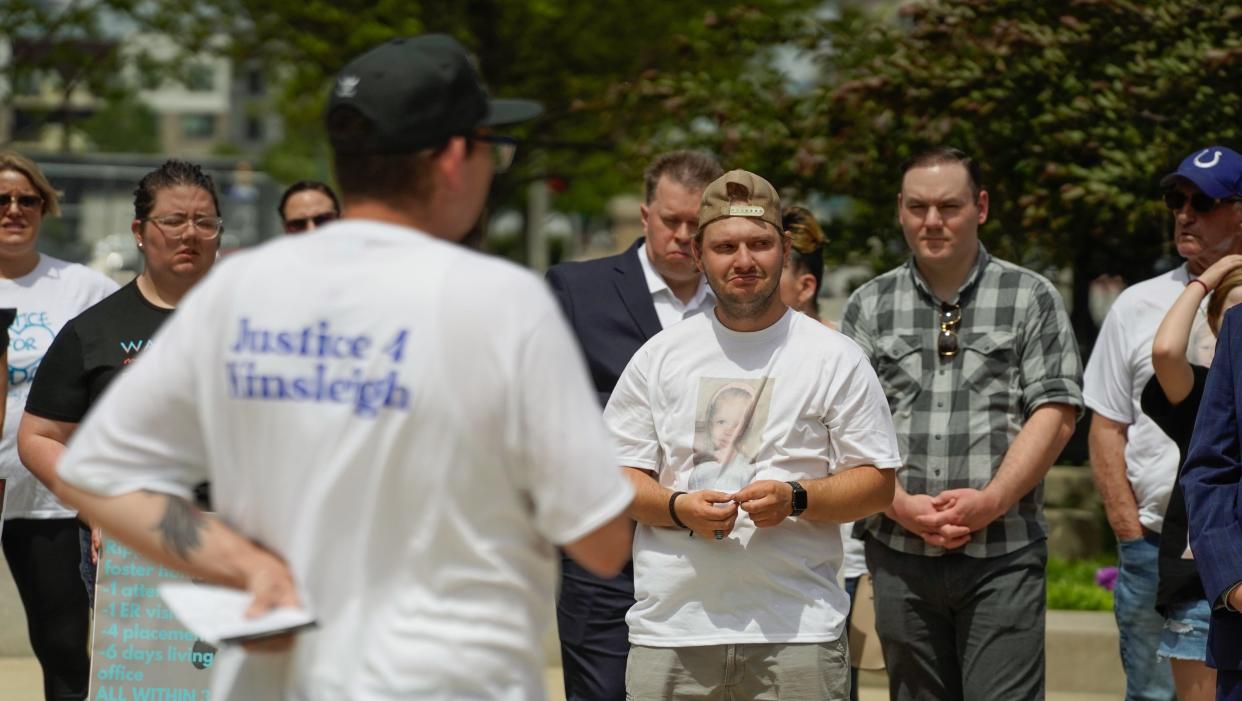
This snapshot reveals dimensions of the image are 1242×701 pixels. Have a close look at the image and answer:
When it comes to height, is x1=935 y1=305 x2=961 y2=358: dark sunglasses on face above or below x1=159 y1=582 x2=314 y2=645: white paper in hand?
above

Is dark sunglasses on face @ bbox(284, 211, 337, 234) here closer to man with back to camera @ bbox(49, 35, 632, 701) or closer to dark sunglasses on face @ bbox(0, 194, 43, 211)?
dark sunglasses on face @ bbox(0, 194, 43, 211)

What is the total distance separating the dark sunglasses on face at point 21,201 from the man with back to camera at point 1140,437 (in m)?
4.13

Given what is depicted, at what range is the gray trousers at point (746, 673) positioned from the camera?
4.70m

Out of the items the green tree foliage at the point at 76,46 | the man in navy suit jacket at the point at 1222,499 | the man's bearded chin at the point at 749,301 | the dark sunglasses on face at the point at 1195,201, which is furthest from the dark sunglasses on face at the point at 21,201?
the green tree foliage at the point at 76,46

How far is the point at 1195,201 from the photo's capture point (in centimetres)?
585

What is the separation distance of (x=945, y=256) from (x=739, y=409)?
49.6 inches

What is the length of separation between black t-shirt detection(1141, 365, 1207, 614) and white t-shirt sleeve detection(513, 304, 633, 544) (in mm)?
3185

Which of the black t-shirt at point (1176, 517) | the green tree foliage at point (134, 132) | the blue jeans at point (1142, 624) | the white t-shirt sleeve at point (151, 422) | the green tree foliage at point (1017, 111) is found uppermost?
the green tree foliage at point (134, 132)

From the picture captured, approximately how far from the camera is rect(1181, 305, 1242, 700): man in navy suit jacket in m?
4.20

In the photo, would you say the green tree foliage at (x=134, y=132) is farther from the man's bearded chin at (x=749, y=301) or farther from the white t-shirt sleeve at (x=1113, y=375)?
the man's bearded chin at (x=749, y=301)

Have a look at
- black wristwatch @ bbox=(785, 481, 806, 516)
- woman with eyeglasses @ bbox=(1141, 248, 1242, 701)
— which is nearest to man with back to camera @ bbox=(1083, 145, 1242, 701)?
woman with eyeglasses @ bbox=(1141, 248, 1242, 701)

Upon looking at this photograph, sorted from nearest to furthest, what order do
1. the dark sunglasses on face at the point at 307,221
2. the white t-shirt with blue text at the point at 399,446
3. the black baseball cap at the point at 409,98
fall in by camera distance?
1. the white t-shirt with blue text at the point at 399,446
2. the black baseball cap at the point at 409,98
3. the dark sunglasses on face at the point at 307,221

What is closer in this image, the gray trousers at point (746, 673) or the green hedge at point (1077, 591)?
the gray trousers at point (746, 673)

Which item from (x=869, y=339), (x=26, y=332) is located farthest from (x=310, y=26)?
(x=869, y=339)
